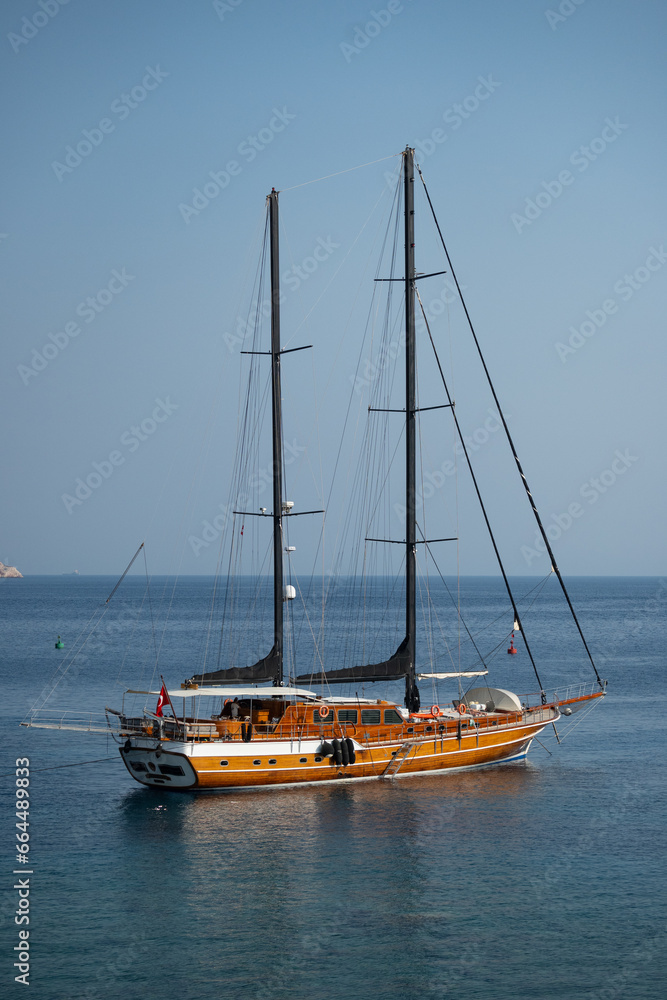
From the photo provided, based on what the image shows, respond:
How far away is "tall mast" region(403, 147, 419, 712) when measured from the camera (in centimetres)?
4531

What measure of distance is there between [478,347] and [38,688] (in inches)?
1646

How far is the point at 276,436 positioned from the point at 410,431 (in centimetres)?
614

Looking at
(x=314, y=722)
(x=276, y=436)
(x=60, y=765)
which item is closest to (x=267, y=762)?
(x=314, y=722)

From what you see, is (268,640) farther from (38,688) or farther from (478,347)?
(478,347)

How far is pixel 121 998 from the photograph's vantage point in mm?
23141

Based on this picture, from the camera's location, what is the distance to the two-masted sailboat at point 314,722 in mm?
40531

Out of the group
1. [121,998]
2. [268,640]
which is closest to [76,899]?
[121,998]

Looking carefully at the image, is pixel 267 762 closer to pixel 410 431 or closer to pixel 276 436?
pixel 276 436

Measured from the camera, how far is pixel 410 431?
46.3 m

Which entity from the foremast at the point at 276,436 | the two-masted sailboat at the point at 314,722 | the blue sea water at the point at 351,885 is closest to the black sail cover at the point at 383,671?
the two-masted sailboat at the point at 314,722

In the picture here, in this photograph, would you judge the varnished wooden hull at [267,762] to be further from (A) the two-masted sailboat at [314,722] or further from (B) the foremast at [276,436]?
(B) the foremast at [276,436]

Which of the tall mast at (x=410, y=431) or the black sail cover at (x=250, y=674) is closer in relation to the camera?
the black sail cover at (x=250, y=674)

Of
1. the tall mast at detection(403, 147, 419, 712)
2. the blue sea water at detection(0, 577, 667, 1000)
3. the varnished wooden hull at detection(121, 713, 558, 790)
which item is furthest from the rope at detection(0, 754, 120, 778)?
the tall mast at detection(403, 147, 419, 712)

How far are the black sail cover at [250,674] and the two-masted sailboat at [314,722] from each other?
0.14 ft
